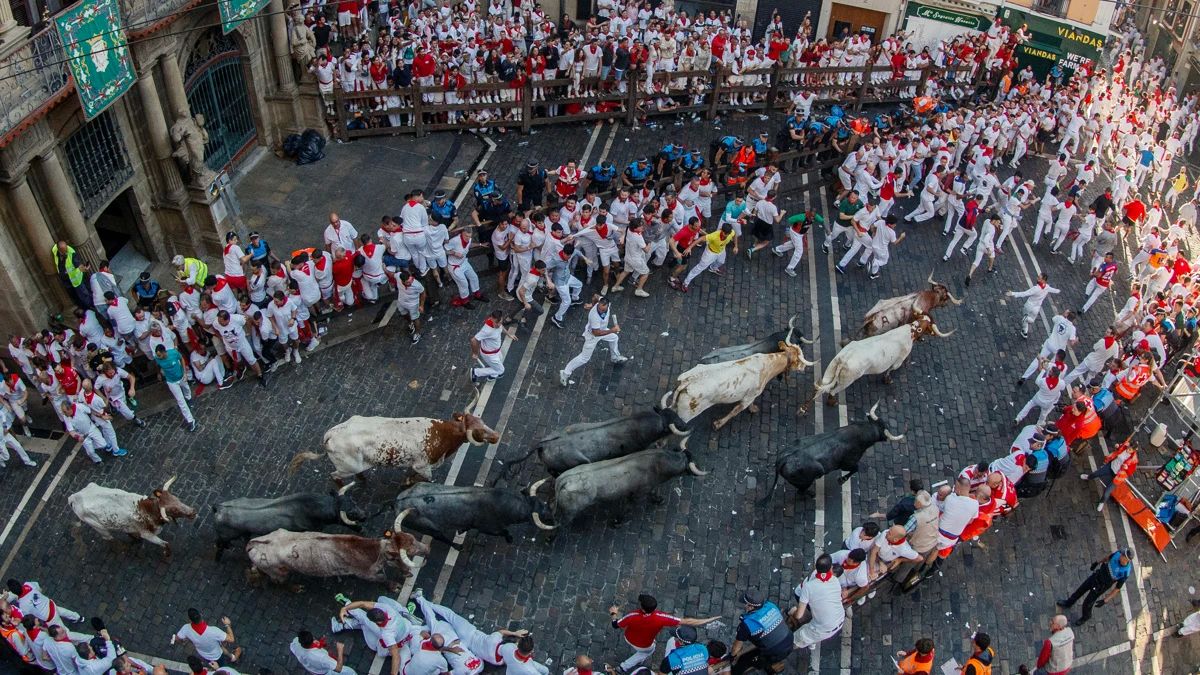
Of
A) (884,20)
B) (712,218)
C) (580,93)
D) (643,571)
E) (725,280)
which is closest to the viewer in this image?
(643,571)

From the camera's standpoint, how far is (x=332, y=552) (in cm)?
1171

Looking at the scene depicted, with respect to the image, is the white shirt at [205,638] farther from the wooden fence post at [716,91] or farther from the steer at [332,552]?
the wooden fence post at [716,91]

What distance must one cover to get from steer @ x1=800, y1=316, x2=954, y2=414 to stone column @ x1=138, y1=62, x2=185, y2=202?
13.0m

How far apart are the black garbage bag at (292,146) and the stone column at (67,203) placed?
253 inches

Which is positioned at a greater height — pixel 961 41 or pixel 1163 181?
pixel 961 41

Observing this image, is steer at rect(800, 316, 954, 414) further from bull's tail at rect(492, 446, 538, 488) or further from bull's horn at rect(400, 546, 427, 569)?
A: bull's horn at rect(400, 546, 427, 569)

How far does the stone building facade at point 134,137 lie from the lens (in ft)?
46.5

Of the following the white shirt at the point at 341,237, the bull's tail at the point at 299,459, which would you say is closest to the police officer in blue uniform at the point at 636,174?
the white shirt at the point at 341,237

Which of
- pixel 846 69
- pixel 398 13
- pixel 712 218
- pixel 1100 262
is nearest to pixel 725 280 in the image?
pixel 712 218

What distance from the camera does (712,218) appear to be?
2097cm

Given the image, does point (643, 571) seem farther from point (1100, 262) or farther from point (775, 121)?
point (775, 121)

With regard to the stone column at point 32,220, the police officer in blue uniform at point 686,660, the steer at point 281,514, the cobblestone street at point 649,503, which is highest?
the stone column at point 32,220

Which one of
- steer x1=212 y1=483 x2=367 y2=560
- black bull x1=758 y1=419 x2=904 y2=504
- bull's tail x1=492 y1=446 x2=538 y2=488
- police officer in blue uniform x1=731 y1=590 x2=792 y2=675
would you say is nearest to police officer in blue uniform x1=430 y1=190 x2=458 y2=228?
bull's tail x1=492 y1=446 x2=538 y2=488

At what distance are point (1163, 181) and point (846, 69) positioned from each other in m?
9.25
